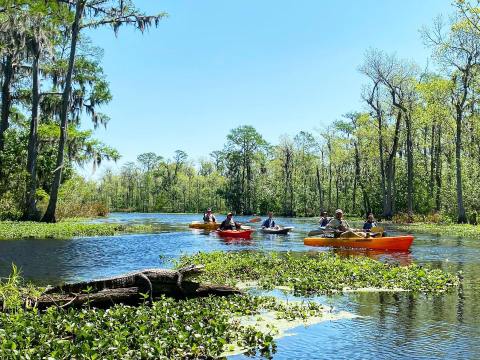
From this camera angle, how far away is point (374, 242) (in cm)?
2259

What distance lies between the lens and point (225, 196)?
96312mm

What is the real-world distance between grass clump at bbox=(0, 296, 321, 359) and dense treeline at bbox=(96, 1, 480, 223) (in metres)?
28.8

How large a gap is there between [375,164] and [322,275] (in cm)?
5963

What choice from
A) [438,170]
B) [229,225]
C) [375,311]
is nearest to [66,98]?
[229,225]

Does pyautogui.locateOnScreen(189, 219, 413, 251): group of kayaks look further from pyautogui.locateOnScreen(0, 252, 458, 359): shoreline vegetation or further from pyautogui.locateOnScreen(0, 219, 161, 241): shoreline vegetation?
pyautogui.locateOnScreen(0, 219, 161, 241): shoreline vegetation

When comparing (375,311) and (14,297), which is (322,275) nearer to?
(375,311)

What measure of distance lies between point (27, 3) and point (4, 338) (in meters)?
29.8

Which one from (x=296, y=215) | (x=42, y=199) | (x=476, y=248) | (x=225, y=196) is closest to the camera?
(x=476, y=248)

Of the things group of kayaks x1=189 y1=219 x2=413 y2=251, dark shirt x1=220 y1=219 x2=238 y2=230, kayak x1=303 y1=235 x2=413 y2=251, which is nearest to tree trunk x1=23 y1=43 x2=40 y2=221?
dark shirt x1=220 y1=219 x2=238 y2=230

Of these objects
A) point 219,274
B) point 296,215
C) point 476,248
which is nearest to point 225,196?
point 296,215

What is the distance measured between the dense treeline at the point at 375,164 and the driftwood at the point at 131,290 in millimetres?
27330

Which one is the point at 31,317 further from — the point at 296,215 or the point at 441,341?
the point at 296,215

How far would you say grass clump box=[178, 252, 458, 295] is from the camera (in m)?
12.6

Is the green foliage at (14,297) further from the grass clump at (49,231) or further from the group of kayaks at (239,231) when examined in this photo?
the group of kayaks at (239,231)
